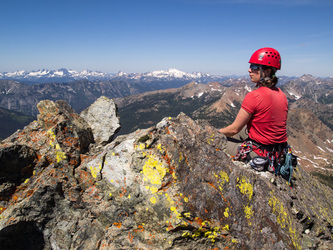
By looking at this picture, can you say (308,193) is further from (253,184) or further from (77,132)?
(77,132)

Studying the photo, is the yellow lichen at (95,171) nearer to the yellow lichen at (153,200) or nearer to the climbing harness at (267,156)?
the yellow lichen at (153,200)

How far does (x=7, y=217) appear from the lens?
5.60 meters

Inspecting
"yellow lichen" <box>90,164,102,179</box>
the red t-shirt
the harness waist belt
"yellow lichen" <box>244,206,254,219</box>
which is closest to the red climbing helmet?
the red t-shirt

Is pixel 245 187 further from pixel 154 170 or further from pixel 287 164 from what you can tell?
pixel 154 170

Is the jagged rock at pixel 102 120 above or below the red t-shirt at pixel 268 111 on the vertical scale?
below

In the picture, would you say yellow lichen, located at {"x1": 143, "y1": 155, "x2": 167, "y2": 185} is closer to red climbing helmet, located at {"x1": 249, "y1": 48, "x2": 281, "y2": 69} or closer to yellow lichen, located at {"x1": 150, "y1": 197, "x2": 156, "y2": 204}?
yellow lichen, located at {"x1": 150, "y1": 197, "x2": 156, "y2": 204}

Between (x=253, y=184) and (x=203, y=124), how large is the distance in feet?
10.7

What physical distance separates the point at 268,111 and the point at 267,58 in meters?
2.20

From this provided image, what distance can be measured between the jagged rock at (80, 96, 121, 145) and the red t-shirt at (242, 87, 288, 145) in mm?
8331

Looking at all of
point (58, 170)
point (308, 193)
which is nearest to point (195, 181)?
point (58, 170)

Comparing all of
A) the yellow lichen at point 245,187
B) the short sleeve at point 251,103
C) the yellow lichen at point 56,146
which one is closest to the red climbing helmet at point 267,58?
the short sleeve at point 251,103

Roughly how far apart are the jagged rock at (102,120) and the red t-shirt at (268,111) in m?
8.33

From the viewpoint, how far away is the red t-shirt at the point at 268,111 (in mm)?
7016

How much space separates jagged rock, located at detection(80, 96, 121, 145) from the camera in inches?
462
